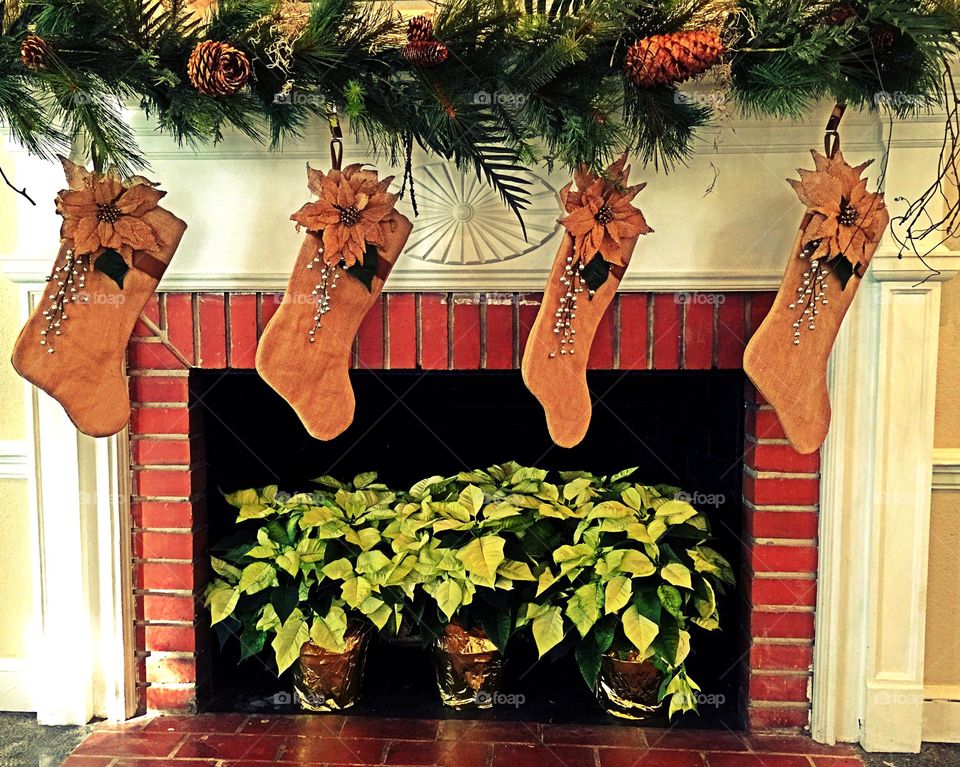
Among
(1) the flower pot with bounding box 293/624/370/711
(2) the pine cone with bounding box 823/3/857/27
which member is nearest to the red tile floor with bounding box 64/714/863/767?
(1) the flower pot with bounding box 293/624/370/711

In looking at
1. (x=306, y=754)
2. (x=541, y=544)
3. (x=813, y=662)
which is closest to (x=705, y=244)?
(x=541, y=544)

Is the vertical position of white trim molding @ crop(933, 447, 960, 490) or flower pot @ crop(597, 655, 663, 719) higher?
white trim molding @ crop(933, 447, 960, 490)

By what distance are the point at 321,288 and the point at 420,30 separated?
0.52 meters

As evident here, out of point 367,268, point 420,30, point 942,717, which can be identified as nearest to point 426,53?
point 420,30

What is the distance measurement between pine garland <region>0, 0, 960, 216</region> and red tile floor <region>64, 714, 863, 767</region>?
120cm

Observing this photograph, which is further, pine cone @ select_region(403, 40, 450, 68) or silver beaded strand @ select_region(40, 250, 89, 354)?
silver beaded strand @ select_region(40, 250, 89, 354)

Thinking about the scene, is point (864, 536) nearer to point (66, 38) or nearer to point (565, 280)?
point (565, 280)

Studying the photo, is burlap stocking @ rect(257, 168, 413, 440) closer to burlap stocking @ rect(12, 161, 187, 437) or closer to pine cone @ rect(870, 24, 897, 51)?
burlap stocking @ rect(12, 161, 187, 437)

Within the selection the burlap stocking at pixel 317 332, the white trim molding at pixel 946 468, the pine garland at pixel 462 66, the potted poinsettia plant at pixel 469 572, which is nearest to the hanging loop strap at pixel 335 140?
the pine garland at pixel 462 66

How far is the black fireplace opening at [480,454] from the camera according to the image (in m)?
2.03

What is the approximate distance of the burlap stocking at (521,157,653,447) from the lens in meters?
1.59

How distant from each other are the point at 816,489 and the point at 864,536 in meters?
0.14

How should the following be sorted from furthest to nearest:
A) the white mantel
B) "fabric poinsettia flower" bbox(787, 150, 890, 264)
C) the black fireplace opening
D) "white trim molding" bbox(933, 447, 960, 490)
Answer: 1. the black fireplace opening
2. "white trim molding" bbox(933, 447, 960, 490)
3. the white mantel
4. "fabric poinsettia flower" bbox(787, 150, 890, 264)

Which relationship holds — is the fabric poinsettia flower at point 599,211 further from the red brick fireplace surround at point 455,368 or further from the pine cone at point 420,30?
the pine cone at point 420,30
